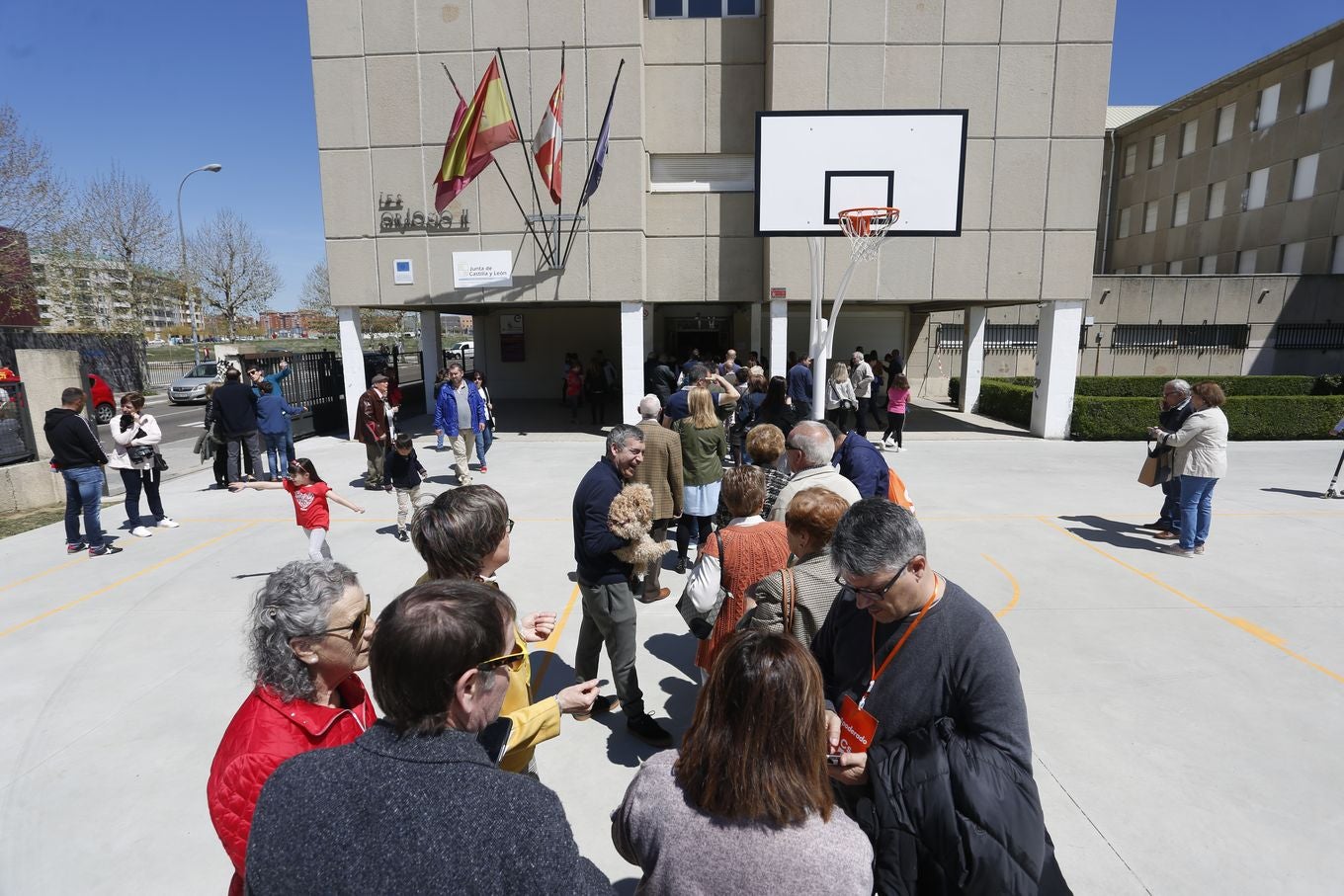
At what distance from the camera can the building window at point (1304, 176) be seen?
2433cm

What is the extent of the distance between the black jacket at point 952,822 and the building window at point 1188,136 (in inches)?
1491

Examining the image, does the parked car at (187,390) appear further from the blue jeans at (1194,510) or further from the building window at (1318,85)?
the building window at (1318,85)

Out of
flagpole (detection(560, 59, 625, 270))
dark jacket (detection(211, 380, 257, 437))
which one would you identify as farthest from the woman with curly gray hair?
flagpole (detection(560, 59, 625, 270))

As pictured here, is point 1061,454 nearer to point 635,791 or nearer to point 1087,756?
point 1087,756

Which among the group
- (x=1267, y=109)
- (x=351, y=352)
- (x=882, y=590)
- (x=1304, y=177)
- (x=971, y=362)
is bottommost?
(x=882, y=590)

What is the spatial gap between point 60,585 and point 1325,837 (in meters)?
9.60

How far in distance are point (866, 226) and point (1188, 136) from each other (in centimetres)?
2780

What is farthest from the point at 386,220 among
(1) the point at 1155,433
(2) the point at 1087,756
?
(2) the point at 1087,756

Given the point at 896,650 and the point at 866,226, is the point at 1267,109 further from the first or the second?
the point at 896,650

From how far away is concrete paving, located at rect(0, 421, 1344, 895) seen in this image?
327 centimetres

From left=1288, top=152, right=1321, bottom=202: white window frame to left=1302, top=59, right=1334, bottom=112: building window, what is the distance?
67.3 inches

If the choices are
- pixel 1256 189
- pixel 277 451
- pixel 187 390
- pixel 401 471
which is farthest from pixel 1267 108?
pixel 187 390

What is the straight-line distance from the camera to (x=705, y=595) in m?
3.28

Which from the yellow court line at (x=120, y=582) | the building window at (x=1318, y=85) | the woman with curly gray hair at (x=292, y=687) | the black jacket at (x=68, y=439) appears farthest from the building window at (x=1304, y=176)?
the black jacket at (x=68, y=439)
